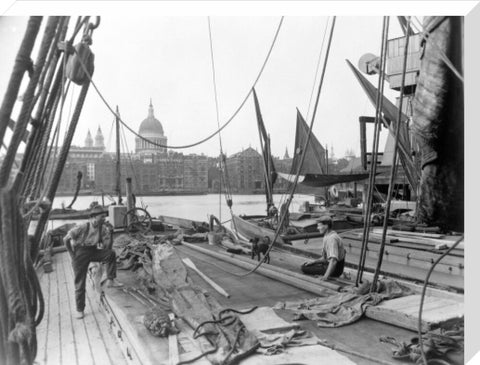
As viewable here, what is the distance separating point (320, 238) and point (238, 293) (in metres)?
6.43

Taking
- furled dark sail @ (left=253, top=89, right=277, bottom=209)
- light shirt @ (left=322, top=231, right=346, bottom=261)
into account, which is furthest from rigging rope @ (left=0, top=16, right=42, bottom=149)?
furled dark sail @ (left=253, top=89, right=277, bottom=209)

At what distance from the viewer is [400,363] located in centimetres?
289

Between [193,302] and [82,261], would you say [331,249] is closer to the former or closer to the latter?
[193,302]

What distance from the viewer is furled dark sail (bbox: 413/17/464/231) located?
148 inches

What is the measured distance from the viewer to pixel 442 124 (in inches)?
154

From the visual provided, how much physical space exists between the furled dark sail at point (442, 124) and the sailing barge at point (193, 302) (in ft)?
0.05

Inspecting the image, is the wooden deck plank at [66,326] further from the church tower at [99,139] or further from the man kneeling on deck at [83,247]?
the church tower at [99,139]

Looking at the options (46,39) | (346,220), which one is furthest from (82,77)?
(346,220)

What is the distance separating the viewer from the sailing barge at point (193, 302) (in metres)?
2.47

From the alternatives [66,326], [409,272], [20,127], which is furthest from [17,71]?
[409,272]

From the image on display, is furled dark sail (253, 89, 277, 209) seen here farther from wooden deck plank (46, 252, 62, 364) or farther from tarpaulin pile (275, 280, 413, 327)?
tarpaulin pile (275, 280, 413, 327)

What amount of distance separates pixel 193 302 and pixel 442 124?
9.51ft

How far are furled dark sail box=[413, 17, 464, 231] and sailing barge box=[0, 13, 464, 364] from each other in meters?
0.02

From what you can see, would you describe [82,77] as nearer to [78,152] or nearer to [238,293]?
[238,293]
